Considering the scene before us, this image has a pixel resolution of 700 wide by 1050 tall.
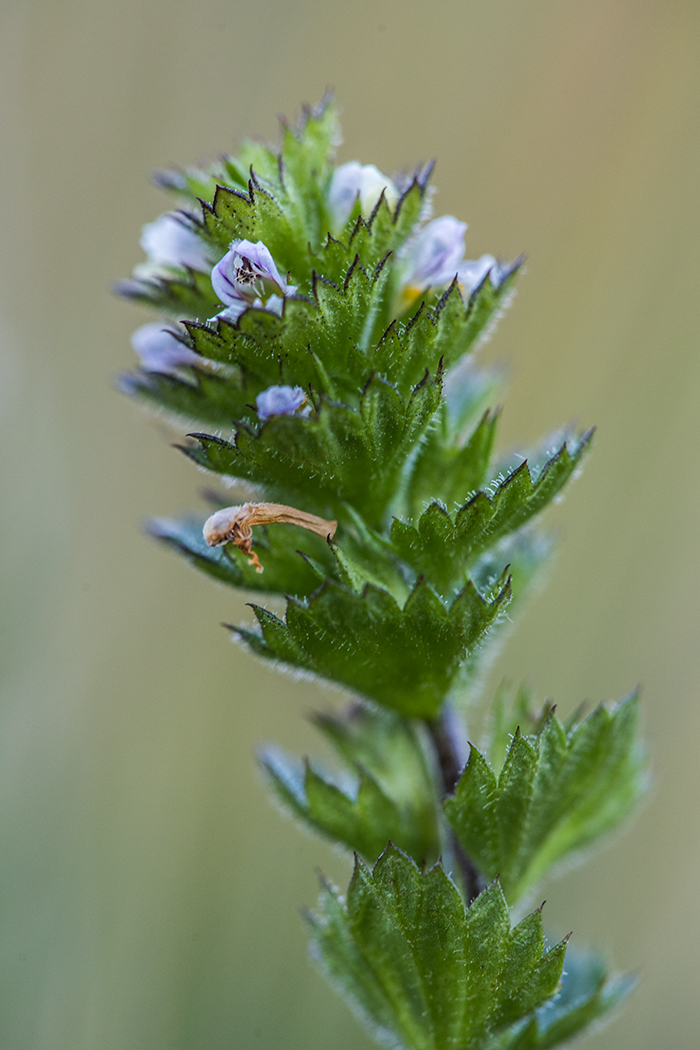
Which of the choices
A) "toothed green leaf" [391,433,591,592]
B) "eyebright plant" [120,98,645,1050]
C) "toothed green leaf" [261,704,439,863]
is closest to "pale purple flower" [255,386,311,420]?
"eyebright plant" [120,98,645,1050]

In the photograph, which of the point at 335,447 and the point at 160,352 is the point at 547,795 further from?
the point at 160,352

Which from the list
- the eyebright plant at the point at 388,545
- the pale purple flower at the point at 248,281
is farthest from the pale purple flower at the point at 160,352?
the pale purple flower at the point at 248,281

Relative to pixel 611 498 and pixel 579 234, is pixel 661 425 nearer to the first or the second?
pixel 611 498

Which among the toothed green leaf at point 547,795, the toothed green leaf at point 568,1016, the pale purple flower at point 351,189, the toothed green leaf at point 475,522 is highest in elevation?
the pale purple flower at point 351,189

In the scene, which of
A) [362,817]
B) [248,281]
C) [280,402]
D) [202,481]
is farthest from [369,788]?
[202,481]

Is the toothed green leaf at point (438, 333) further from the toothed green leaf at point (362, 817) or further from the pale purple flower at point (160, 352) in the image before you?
the toothed green leaf at point (362, 817)

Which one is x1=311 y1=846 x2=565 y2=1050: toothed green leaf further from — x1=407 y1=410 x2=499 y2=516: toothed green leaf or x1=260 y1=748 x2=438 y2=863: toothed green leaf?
x1=407 y1=410 x2=499 y2=516: toothed green leaf

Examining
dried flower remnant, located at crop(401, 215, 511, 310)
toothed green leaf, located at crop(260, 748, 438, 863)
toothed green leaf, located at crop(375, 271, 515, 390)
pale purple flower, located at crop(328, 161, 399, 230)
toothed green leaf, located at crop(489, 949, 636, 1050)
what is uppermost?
pale purple flower, located at crop(328, 161, 399, 230)
